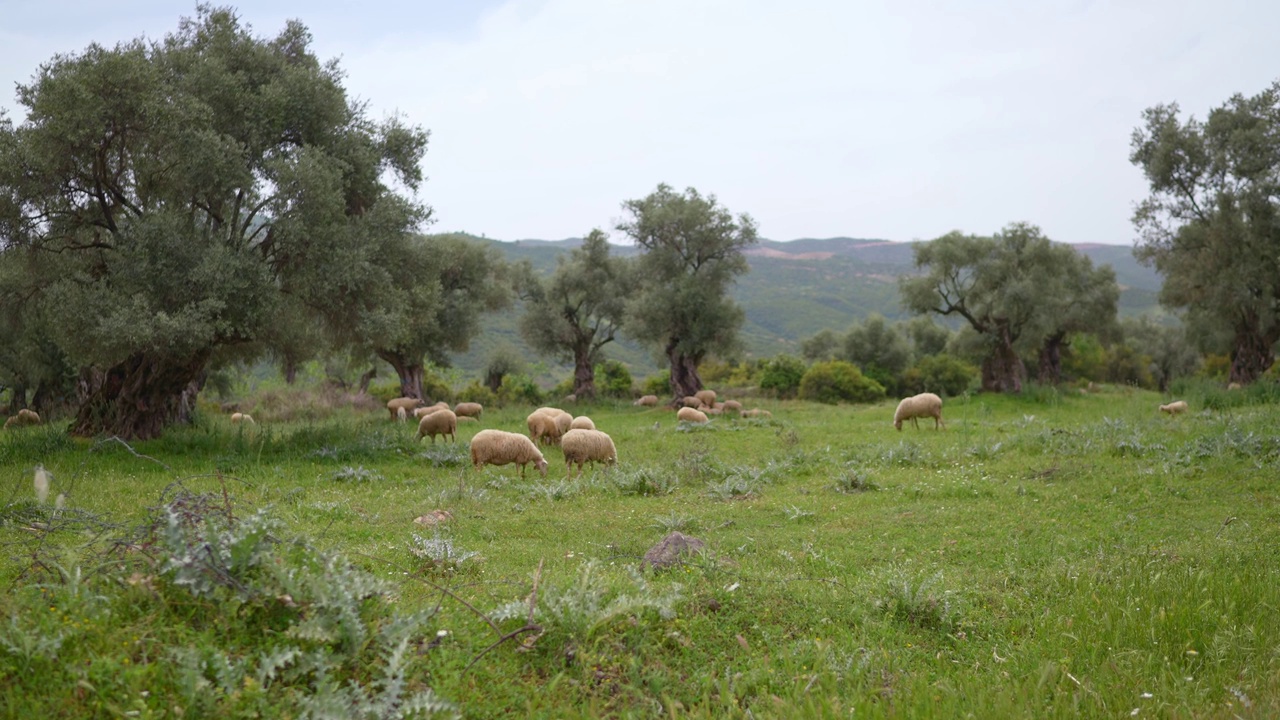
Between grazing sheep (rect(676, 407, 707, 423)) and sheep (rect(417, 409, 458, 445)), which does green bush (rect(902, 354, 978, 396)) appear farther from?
sheep (rect(417, 409, 458, 445))

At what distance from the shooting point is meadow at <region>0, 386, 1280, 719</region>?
13.9ft

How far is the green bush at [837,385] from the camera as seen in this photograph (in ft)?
141

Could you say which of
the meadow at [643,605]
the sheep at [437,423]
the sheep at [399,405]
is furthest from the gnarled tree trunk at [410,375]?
the meadow at [643,605]

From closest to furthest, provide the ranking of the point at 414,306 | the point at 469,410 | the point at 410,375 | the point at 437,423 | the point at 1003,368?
the point at 437,423 → the point at 414,306 → the point at 469,410 → the point at 410,375 → the point at 1003,368

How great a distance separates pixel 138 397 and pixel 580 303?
92.2 feet

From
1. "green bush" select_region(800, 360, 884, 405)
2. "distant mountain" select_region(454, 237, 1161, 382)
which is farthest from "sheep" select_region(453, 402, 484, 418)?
"distant mountain" select_region(454, 237, 1161, 382)

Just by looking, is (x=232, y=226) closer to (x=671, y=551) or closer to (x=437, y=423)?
(x=437, y=423)

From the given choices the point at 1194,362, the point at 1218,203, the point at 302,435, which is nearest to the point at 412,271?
the point at 302,435

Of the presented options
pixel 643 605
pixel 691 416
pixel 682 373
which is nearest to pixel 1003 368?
pixel 682 373

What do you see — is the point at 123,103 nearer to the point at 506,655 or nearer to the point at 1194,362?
the point at 506,655

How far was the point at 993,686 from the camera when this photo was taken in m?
4.92

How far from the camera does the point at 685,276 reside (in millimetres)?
39719

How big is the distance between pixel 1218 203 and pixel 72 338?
39.0m

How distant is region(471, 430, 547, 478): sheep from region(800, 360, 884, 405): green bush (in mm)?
29470
